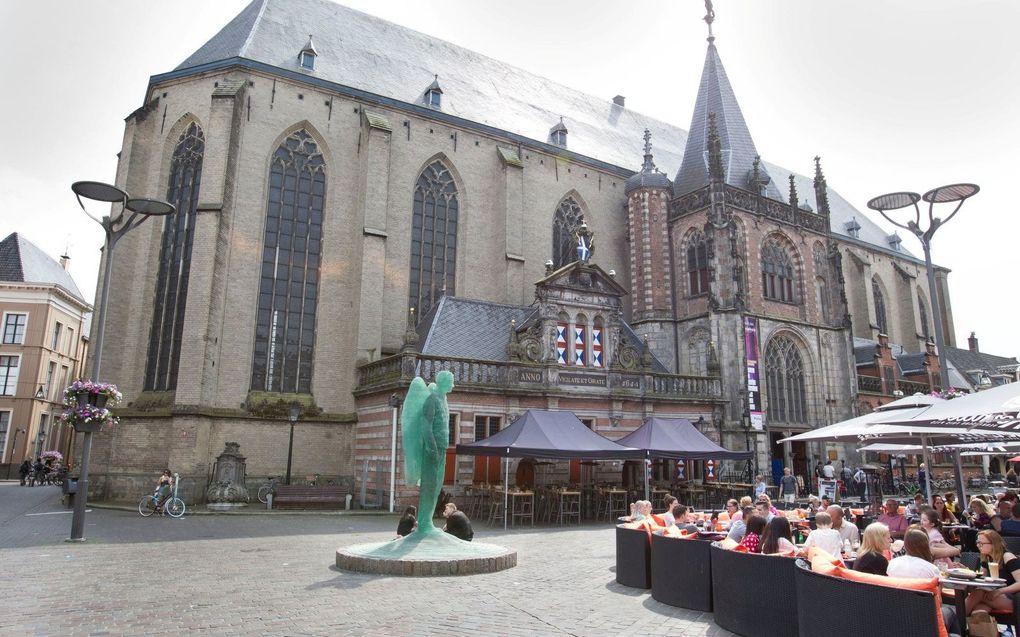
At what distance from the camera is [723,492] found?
22.2 m

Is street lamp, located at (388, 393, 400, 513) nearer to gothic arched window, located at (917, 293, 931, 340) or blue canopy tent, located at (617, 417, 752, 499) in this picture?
blue canopy tent, located at (617, 417, 752, 499)

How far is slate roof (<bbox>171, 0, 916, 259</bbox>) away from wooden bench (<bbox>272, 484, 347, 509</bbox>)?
1536cm

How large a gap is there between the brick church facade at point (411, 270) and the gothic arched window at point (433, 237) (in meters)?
0.09

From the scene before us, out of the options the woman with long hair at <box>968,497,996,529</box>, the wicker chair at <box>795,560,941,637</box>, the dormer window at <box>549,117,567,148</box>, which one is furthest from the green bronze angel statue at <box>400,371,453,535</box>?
the dormer window at <box>549,117,567,148</box>

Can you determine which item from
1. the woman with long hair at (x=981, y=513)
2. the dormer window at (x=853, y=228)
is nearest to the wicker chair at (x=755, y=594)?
the woman with long hair at (x=981, y=513)

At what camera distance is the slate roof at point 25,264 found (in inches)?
1630

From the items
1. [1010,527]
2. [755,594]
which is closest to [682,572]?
[755,594]

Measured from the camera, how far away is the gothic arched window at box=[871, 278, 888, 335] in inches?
1714

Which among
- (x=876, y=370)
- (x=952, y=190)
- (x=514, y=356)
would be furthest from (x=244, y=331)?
(x=876, y=370)

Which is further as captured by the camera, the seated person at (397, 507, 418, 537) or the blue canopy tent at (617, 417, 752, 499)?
the blue canopy tent at (617, 417, 752, 499)

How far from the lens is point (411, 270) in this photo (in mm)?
26953

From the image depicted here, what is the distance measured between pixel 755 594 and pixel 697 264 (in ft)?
78.3

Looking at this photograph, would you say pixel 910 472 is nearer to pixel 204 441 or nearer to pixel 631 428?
pixel 631 428

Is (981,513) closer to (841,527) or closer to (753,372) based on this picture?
(841,527)
